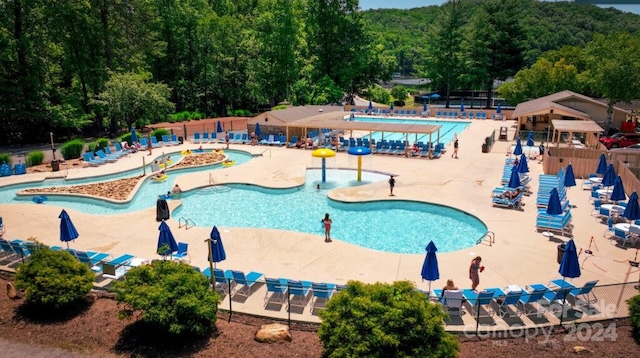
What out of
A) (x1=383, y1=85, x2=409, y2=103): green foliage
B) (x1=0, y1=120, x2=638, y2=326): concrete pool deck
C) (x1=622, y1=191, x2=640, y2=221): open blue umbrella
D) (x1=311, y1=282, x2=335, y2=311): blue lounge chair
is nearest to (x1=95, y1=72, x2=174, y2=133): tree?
(x1=0, y1=120, x2=638, y2=326): concrete pool deck

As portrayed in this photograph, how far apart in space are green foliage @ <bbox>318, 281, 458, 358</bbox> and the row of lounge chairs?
6.84 ft

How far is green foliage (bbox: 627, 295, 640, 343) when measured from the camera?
33.4ft

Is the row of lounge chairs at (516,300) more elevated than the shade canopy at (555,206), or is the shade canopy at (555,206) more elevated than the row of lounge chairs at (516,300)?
the shade canopy at (555,206)

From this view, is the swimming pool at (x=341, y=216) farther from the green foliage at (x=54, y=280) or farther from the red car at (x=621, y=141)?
the red car at (x=621, y=141)

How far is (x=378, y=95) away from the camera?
65000 millimetres

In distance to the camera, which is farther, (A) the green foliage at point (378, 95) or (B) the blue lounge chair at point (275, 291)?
(A) the green foliage at point (378, 95)

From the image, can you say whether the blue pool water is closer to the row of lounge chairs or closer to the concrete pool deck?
the concrete pool deck

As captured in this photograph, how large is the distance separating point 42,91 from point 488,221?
35.1 m

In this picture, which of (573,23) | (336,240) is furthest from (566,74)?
(573,23)

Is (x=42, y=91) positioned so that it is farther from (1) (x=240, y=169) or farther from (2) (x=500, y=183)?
(2) (x=500, y=183)

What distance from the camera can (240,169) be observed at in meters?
27.3

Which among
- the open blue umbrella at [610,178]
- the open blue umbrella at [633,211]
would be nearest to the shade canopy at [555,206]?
the open blue umbrella at [633,211]

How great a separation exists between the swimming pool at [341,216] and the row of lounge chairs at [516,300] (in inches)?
Result: 189

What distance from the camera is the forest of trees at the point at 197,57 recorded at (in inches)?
1385
